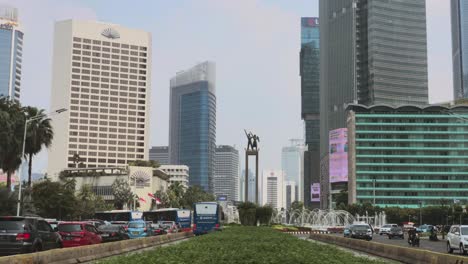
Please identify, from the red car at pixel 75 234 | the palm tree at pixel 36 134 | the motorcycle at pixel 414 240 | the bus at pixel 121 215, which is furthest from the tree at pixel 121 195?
the red car at pixel 75 234

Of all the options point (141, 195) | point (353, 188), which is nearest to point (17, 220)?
point (141, 195)

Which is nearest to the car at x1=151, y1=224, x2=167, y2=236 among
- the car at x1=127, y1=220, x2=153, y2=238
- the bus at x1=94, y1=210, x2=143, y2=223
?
the car at x1=127, y1=220, x2=153, y2=238

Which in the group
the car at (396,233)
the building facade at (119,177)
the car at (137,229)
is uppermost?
the building facade at (119,177)

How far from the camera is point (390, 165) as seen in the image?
197m

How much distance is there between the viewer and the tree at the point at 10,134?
59312 mm

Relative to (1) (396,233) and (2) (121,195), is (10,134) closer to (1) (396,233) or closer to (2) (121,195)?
(1) (396,233)

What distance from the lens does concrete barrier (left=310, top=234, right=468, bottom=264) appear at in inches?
796

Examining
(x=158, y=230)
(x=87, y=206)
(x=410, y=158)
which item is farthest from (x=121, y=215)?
(x=410, y=158)

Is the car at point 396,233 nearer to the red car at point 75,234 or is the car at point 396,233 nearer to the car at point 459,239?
the car at point 459,239

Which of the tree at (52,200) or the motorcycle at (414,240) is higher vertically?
the tree at (52,200)

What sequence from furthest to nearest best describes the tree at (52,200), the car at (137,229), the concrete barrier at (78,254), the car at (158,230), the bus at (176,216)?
the tree at (52,200)
the bus at (176,216)
the car at (158,230)
the car at (137,229)
the concrete barrier at (78,254)

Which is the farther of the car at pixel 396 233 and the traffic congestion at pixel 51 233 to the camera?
the car at pixel 396 233

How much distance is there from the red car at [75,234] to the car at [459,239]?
69.8 feet

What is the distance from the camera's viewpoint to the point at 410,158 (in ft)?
646
